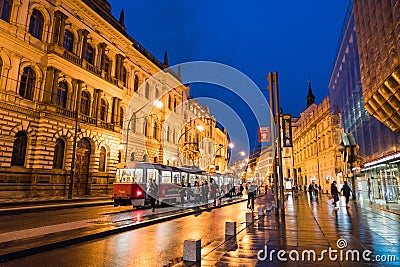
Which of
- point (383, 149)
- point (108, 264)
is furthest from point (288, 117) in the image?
point (108, 264)

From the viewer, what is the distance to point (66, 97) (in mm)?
27531

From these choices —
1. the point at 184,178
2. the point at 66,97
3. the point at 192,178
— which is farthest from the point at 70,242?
the point at 66,97

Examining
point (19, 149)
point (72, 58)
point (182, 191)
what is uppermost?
point (72, 58)

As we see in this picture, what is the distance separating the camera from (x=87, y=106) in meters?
30.0

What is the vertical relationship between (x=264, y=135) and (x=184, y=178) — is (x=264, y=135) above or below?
above

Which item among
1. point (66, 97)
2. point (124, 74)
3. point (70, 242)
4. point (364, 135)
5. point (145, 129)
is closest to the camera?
point (70, 242)

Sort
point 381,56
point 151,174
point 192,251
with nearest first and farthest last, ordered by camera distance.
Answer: point 192,251 < point 381,56 < point 151,174

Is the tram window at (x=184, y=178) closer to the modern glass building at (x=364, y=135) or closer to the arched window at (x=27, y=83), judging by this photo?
the arched window at (x=27, y=83)

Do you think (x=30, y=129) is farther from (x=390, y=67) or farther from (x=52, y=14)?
(x=390, y=67)

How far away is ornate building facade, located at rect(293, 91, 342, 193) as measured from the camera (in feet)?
133

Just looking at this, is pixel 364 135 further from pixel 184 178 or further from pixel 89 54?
pixel 89 54

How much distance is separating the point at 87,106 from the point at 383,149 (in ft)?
86.7

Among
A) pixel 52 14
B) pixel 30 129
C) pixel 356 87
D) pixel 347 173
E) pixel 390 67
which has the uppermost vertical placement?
pixel 52 14

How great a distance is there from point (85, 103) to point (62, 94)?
288 centimetres
